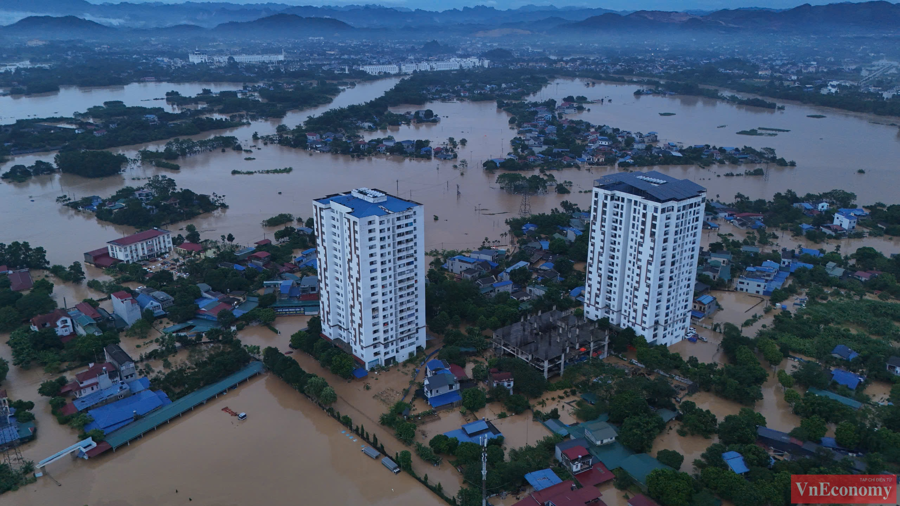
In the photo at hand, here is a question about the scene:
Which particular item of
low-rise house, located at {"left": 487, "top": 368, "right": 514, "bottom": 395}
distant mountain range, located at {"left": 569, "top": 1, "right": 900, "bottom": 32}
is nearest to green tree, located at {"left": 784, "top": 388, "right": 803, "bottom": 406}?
low-rise house, located at {"left": 487, "top": 368, "right": 514, "bottom": 395}

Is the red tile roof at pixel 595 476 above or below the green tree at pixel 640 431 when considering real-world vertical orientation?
below

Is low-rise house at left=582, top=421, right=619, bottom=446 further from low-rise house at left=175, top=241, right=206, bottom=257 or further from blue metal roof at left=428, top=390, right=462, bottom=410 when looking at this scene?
low-rise house at left=175, top=241, right=206, bottom=257

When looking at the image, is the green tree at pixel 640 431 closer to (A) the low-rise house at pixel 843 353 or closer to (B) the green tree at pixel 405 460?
(B) the green tree at pixel 405 460

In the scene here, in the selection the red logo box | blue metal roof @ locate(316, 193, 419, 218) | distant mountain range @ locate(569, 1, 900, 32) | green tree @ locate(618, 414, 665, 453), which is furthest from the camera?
distant mountain range @ locate(569, 1, 900, 32)

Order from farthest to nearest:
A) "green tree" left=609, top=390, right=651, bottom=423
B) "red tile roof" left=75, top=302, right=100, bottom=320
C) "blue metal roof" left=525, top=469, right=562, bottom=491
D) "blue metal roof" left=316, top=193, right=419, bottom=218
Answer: "red tile roof" left=75, top=302, right=100, bottom=320 < "blue metal roof" left=316, top=193, right=419, bottom=218 < "green tree" left=609, top=390, right=651, bottom=423 < "blue metal roof" left=525, top=469, right=562, bottom=491

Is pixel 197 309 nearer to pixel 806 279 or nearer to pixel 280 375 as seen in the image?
pixel 280 375

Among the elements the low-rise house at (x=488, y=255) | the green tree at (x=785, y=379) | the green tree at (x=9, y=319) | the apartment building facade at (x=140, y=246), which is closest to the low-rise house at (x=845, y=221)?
the green tree at (x=785, y=379)

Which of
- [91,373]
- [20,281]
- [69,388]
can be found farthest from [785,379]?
[20,281]
